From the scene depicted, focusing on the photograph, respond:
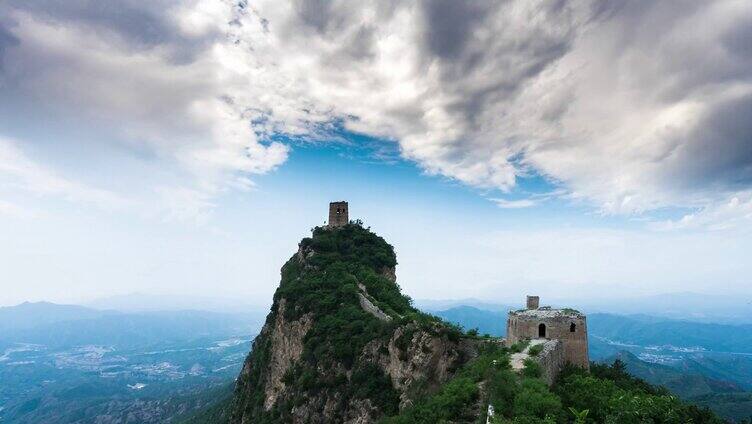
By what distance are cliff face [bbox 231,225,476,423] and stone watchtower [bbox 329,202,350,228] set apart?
2.21 metres

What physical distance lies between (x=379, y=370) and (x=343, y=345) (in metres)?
5.07

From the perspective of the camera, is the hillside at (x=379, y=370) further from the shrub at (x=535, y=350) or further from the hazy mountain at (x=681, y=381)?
the hazy mountain at (x=681, y=381)

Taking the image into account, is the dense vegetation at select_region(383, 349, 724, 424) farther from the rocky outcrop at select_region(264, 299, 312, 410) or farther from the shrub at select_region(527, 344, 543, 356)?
the rocky outcrop at select_region(264, 299, 312, 410)

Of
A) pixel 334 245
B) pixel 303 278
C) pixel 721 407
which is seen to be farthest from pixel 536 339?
pixel 721 407

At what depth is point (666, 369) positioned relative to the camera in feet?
563

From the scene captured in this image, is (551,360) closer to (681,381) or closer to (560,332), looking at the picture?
(560,332)

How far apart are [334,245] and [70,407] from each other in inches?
7944

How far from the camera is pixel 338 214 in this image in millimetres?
64688

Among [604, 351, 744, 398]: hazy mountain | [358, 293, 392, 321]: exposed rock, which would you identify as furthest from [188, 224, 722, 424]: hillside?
[604, 351, 744, 398]: hazy mountain

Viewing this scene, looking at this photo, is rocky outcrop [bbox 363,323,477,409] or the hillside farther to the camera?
rocky outcrop [bbox 363,323,477,409]

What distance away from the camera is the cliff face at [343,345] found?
1145 inches

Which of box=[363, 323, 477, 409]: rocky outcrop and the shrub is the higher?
A: the shrub

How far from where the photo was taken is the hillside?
1702cm

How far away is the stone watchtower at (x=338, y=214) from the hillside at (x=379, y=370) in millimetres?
1914
